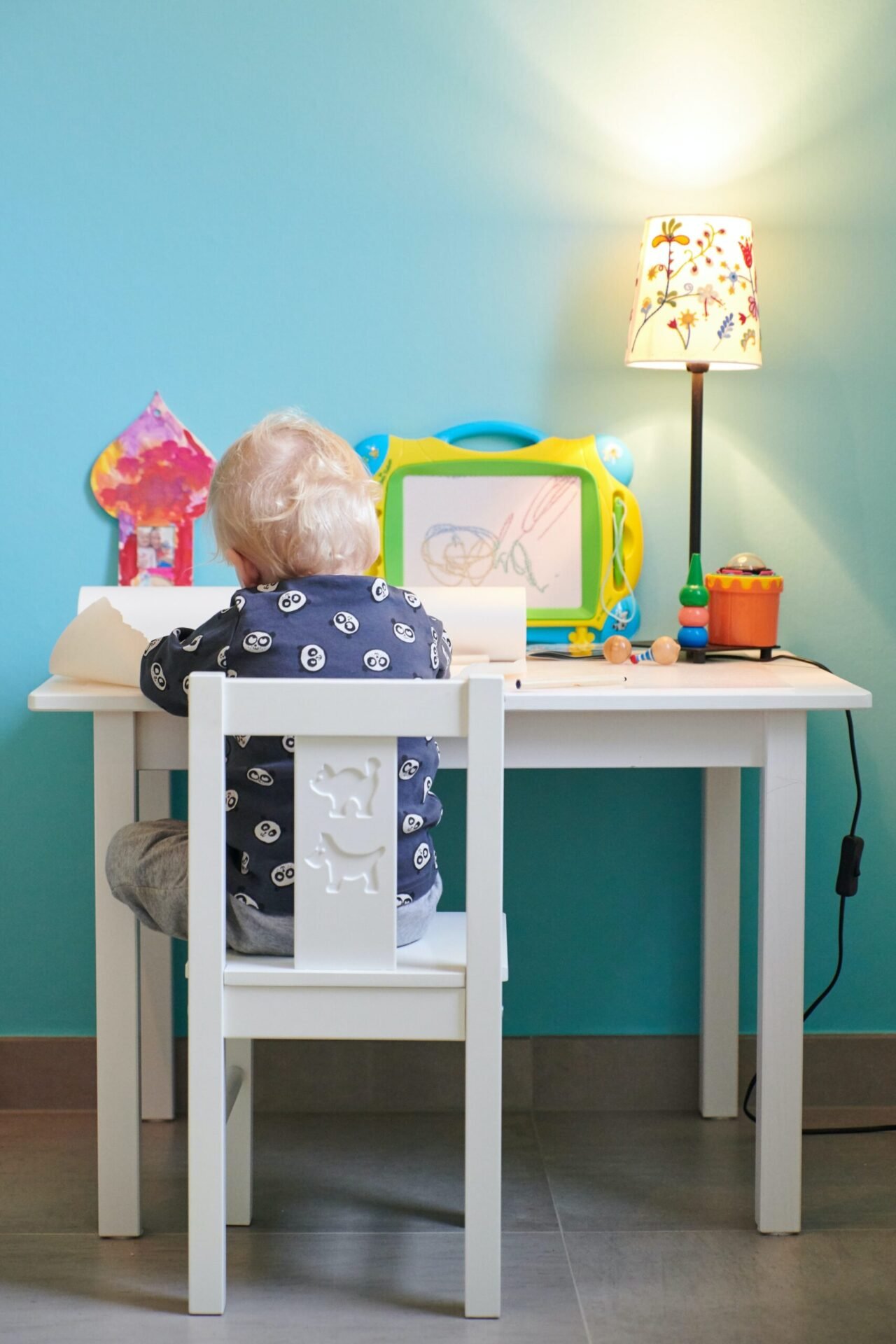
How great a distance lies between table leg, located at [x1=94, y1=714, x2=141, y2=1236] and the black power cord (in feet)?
2.83

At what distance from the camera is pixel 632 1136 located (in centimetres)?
204

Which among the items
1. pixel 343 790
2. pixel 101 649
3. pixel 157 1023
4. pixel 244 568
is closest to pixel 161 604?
pixel 101 649

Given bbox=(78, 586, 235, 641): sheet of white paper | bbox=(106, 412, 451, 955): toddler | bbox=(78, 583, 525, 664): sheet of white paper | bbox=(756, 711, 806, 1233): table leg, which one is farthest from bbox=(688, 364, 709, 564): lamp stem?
bbox=(78, 586, 235, 641): sheet of white paper

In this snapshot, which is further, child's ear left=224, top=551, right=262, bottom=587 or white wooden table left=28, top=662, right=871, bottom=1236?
white wooden table left=28, top=662, right=871, bottom=1236

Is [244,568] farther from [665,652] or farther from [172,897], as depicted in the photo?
[665,652]

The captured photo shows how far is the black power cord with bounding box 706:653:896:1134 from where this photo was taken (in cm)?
197

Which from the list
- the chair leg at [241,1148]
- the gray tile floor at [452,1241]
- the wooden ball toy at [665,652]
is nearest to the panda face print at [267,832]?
the chair leg at [241,1148]

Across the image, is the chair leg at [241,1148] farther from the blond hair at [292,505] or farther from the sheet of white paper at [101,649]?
the blond hair at [292,505]

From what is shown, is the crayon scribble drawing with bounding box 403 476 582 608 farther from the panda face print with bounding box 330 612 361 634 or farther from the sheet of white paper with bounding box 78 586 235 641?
the panda face print with bounding box 330 612 361 634

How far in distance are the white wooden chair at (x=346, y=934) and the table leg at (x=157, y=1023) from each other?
2.01 ft

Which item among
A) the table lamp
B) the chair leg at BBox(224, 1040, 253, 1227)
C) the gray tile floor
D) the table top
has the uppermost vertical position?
the table lamp

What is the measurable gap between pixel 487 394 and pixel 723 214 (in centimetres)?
45

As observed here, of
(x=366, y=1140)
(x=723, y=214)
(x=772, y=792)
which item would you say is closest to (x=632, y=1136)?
(x=366, y=1140)

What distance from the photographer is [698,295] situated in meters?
1.90
